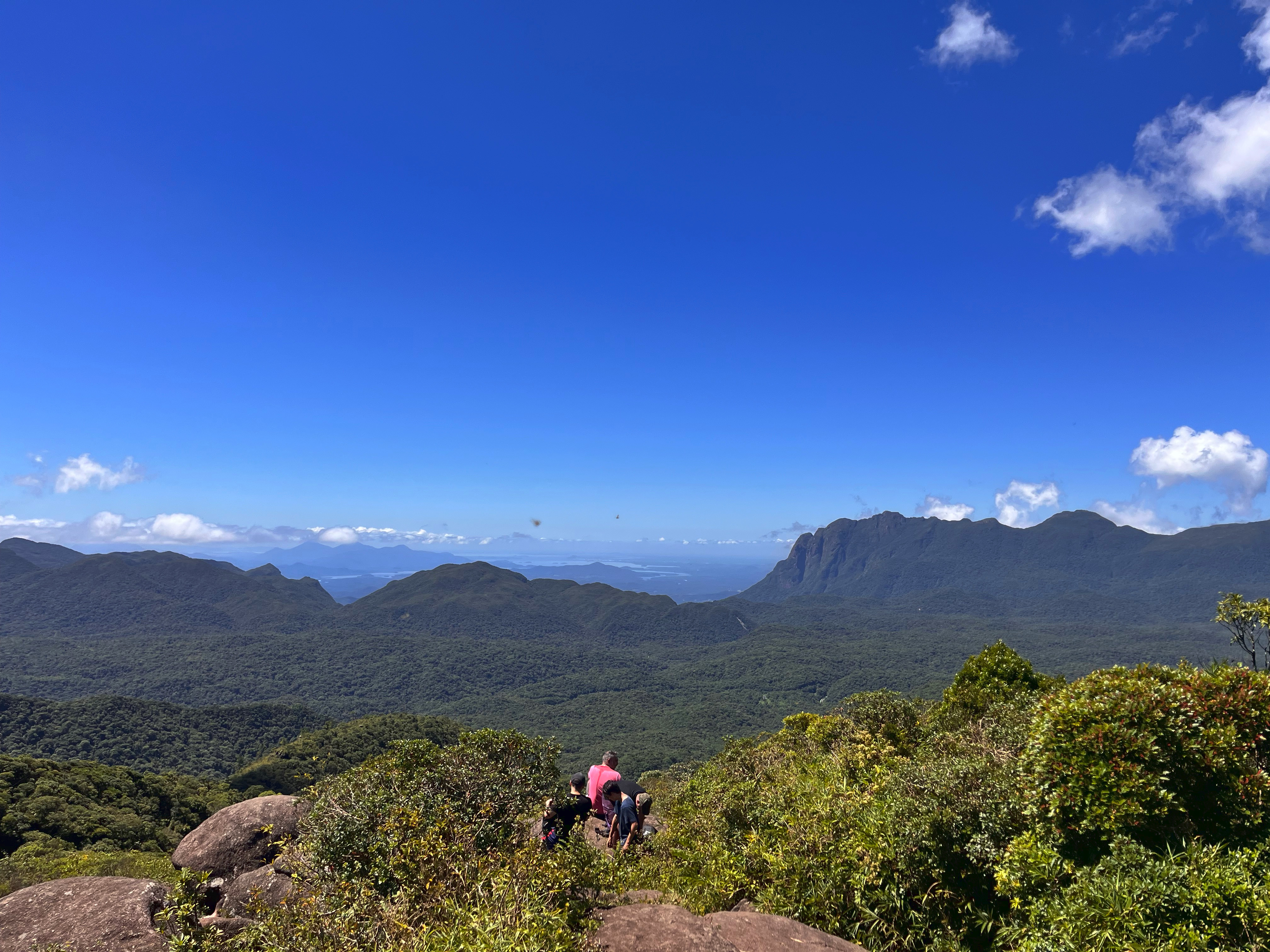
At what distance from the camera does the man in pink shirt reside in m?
10.9

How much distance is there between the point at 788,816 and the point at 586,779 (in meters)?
4.17

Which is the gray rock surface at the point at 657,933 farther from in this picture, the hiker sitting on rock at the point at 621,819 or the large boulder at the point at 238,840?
the large boulder at the point at 238,840

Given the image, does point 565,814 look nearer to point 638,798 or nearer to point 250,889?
point 638,798

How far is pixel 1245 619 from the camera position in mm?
19391

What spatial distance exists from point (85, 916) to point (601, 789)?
23.5ft

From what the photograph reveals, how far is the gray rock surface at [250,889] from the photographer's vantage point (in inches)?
386

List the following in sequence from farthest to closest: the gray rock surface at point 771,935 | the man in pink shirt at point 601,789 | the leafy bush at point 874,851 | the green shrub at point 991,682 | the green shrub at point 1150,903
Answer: the green shrub at point 991,682
the man in pink shirt at point 601,789
the leafy bush at point 874,851
the gray rock surface at point 771,935
the green shrub at point 1150,903

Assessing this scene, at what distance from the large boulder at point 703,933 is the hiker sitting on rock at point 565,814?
188 centimetres

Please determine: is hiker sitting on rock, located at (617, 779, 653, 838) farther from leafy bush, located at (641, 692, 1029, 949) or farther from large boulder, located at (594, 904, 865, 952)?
large boulder, located at (594, 904, 865, 952)

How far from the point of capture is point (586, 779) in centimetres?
1144

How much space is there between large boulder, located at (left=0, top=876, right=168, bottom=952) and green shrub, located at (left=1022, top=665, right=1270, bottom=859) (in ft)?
34.0

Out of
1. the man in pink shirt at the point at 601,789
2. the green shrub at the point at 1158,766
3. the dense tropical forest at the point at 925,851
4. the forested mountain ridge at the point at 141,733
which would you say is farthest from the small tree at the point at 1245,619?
the forested mountain ridge at the point at 141,733

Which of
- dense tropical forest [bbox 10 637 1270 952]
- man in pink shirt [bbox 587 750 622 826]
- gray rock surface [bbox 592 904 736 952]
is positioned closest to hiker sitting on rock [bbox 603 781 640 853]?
man in pink shirt [bbox 587 750 622 826]

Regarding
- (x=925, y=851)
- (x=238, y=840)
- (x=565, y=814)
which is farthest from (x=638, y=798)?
(x=238, y=840)
